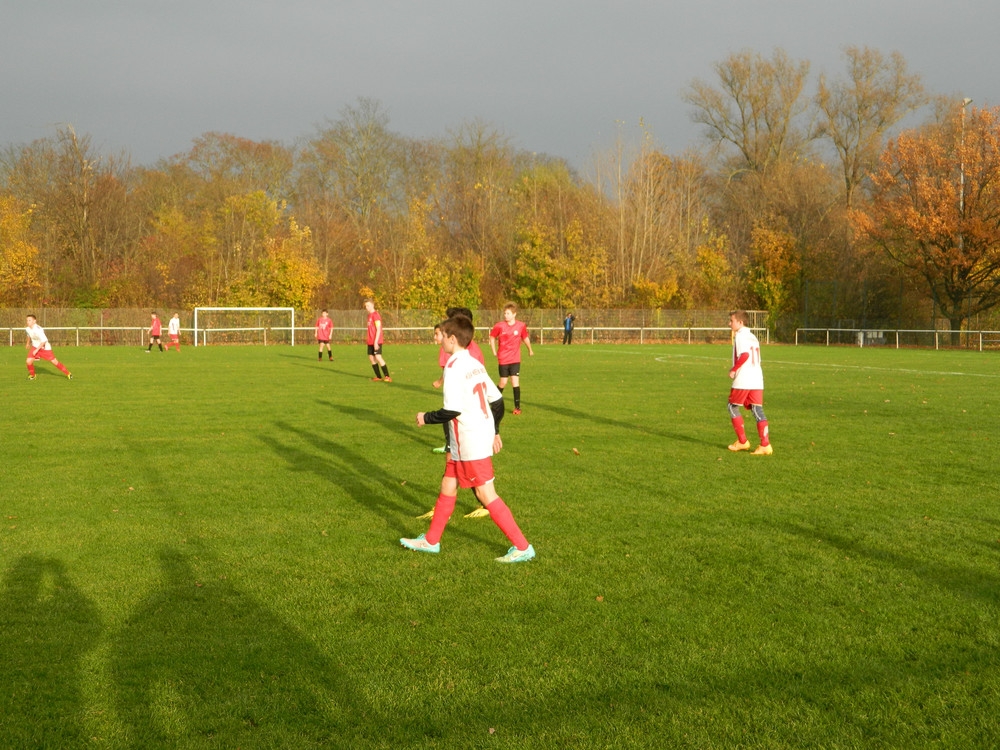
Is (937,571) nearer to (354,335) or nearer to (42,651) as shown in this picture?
(42,651)

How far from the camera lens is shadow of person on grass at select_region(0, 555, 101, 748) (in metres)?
3.80

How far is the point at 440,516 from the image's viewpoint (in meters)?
6.46

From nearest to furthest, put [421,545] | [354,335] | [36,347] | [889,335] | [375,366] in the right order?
1. [421,545]
2. [36,347]
3. [375,366]
4. [889,335]
5. [354,335]

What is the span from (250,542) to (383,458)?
4.10 meters

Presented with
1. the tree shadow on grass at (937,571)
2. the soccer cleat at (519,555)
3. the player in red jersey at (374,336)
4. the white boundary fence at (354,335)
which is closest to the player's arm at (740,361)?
the tree shadow on grass at (937,571)

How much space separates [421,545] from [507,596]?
1.23m

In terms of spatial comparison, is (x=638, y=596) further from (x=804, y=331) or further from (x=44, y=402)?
(x=804, y=331)

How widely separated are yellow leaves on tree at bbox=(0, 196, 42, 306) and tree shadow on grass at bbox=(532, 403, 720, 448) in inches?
1711

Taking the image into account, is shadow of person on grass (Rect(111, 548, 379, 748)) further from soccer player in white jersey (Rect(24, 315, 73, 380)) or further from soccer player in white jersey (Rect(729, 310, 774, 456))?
soccer player in white jersey (Rect(24, 315, 73, 380))

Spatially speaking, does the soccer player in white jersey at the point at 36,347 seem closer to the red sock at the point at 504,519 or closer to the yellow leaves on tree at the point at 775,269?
the red sock at the point at 504,519

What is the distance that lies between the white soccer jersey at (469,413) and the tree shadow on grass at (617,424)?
621cm

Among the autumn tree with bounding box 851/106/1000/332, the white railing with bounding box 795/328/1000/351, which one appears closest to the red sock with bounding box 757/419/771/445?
the white railing with bounding box 795/328/1000/351

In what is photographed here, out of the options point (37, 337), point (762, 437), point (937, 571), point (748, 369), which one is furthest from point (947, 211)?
point (937, 571)

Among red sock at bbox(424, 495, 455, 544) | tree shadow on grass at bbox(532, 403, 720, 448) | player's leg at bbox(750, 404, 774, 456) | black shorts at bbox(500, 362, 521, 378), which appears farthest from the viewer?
black shorts at bbox(500, 362, 521, 378)
